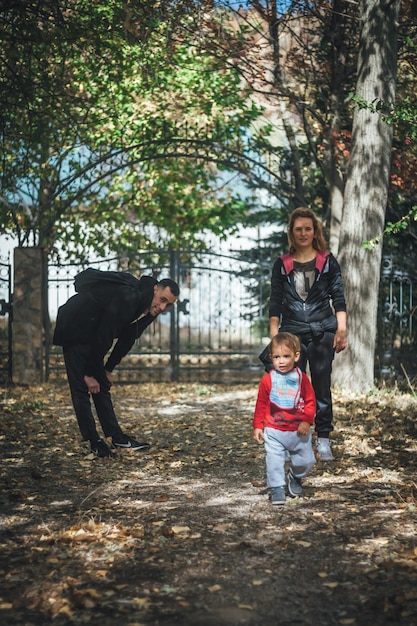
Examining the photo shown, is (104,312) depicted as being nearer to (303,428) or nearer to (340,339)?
(340,339)

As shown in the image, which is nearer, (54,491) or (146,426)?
(54,491)

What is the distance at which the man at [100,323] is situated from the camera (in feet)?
21.7

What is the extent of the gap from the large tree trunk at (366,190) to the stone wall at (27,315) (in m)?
5.24

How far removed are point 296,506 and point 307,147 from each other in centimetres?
1133

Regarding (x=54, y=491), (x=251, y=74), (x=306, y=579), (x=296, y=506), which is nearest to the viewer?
(x=306, y=579)

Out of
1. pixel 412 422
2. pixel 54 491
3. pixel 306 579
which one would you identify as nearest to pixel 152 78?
pixel 412 422

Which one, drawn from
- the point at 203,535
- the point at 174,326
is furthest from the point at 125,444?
the point at 174,326

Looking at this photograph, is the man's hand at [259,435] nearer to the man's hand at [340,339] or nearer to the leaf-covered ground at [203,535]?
the leaf-covered ground at [203,535]

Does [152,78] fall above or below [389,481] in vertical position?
above

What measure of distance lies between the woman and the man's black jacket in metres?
1.12

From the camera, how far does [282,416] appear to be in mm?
5207

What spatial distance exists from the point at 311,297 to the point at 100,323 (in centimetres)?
175

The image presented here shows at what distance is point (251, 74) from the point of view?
43.0ft

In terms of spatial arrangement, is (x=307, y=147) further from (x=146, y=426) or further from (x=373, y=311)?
(x=146, y=426)
